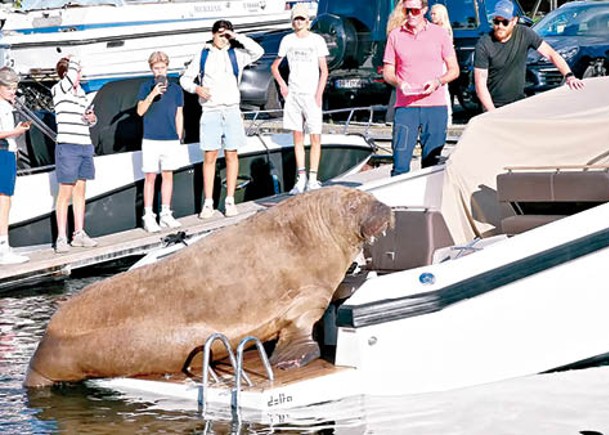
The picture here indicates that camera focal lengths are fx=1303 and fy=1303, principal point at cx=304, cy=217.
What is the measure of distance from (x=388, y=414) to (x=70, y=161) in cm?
565

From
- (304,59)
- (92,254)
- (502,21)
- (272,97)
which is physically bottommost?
(92,254)

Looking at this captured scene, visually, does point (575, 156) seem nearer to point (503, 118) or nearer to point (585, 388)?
point (503, 118)

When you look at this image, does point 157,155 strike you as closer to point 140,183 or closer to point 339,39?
point 140,183

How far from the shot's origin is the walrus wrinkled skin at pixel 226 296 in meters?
7.70

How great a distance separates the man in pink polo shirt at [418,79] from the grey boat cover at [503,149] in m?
1.56

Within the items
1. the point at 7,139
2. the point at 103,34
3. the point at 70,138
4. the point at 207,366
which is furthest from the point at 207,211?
the point at 103,34

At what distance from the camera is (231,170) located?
42.3ft

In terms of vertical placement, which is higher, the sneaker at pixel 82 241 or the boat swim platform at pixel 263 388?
the boat swim platform at pixel 263 388

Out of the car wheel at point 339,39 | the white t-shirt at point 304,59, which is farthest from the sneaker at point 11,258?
the car wheel at point 339,39

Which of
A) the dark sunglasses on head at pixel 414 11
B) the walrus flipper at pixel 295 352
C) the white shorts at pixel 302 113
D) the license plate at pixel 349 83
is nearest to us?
the walrus flipper at pixel 295 352

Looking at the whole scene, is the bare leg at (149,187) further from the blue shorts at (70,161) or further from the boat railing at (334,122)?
the boat railing at (334,122)

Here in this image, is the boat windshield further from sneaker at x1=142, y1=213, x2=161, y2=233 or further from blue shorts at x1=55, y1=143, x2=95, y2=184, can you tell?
blue shorts at x1=55, y1=143, x2=95, y2=184

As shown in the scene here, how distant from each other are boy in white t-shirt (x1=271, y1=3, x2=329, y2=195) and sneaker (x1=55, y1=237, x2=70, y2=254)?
240 cm

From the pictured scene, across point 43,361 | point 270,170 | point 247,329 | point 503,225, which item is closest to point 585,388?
point 503,225
